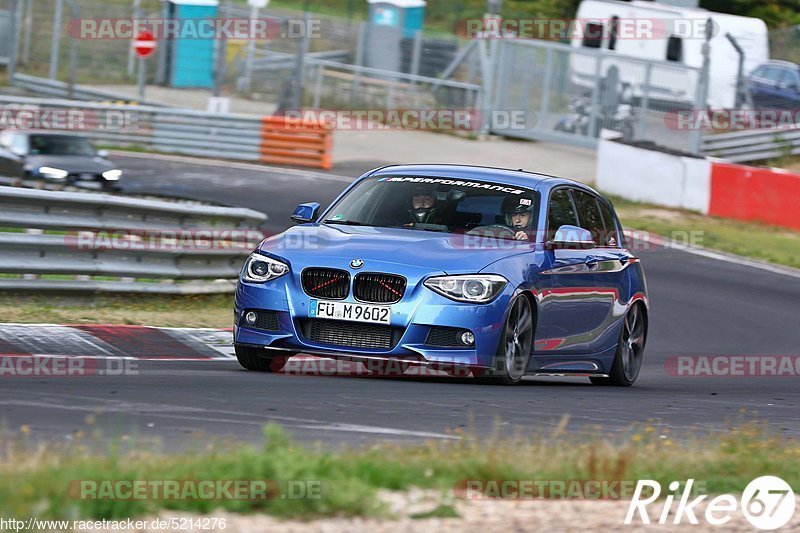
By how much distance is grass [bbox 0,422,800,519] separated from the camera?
4.88m

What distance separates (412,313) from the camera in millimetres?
8930

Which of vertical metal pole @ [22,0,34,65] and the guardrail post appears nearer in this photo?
the guardrail post

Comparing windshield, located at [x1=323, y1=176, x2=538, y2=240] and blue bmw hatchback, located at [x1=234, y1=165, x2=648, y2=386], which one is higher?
windshield, located at [x1=323, y1=176, x2=538, y2=240]

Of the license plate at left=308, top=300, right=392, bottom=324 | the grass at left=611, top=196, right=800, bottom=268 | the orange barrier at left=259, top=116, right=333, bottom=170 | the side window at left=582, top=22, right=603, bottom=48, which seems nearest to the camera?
the license plate at left=308, top=300, right=392, bottom=324

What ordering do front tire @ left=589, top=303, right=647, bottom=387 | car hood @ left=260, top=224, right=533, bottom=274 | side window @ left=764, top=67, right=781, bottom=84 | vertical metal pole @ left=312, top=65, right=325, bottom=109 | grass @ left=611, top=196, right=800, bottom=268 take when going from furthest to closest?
vertical metal pole @ left=312, top=65, right=325, bottom=109 → side window @ left=764, top=67, right=781, bottom=84 → grass @ left=611, top=196, right=800, bottom=268 → front tire @ left=589, top=303, right=647, bottom=387 → car hood @ left=260, top=224, right=533, bottom=274

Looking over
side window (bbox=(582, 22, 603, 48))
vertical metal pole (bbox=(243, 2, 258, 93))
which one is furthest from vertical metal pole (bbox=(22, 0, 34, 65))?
side window (bbox=(582, 22, 603, 48))

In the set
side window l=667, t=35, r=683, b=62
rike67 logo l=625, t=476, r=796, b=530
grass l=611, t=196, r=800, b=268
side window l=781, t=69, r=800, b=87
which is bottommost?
grass l=611, t=196, r=800, b=268

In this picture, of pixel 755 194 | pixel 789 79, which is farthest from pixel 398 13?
pixel 755 194

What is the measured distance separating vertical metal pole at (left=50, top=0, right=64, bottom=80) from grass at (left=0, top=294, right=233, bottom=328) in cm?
2513

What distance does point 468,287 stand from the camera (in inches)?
356

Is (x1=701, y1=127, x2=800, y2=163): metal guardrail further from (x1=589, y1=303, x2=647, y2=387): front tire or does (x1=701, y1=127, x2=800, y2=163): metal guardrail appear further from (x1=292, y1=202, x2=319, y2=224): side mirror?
(x1=292, y1=202, x2=319, y2=224): side mirror

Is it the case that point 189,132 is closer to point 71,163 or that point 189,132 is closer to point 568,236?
point 71,163

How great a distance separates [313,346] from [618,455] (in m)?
3.15

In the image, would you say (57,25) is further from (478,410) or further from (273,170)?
(478,410)
